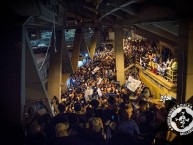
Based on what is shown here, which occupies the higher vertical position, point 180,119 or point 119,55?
point 119,55

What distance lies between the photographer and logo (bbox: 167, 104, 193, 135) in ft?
21.1

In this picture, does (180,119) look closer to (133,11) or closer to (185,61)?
(185,61)

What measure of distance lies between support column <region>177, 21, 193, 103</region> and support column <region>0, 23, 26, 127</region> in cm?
509

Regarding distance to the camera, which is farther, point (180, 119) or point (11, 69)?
point (11, 69)

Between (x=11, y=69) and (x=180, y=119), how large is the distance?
5.12 metres

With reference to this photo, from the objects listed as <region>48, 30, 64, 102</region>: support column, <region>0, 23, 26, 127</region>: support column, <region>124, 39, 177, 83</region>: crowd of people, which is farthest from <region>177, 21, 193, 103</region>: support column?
<region>48, 30, 64, 102</region>: support column

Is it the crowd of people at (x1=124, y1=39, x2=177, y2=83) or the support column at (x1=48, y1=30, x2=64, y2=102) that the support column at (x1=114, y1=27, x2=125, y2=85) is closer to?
the crowd of people at (x1=124, y1=39, x2=177, y2=83)

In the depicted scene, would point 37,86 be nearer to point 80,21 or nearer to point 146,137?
point 146,137

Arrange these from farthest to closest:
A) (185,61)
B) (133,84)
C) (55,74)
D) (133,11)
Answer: (55,74) < (133,11) < (133,84) < (185,61)

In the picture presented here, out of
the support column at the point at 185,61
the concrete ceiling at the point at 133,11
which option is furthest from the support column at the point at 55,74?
the support column at the point at 185,61

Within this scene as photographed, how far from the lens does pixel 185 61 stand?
30.6 feet

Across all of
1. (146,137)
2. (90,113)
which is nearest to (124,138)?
(146,137)

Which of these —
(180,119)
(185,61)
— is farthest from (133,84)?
(180,119)

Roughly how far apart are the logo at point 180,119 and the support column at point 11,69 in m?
4.60
